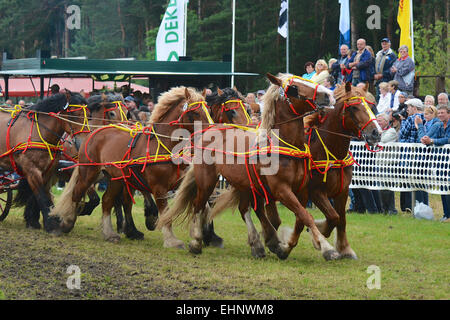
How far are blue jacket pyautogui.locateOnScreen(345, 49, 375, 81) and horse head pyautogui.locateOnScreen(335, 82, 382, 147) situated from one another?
596 centimetres

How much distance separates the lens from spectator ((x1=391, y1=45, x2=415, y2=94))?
14.9m

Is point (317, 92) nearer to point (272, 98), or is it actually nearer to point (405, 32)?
point (272, 98)

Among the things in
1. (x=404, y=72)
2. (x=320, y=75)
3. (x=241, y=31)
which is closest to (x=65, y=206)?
(x=320, y=75)

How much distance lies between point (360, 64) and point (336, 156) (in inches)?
244

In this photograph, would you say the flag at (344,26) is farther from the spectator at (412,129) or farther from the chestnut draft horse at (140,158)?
the chestnut draft horse at (140,158)

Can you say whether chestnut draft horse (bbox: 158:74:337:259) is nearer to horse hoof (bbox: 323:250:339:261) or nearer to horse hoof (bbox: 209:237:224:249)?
horse hoof (bbox: 323:250:339:261)

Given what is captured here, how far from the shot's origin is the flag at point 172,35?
883 inches

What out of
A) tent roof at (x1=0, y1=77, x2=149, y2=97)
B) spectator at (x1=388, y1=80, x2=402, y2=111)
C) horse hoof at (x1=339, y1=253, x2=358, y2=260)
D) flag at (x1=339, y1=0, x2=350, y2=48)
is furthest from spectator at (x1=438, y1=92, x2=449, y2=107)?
tent roof at (x1=0, y1=77, x2=149, y2=97)

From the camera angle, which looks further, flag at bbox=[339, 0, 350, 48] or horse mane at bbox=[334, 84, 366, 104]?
flag at bbox=[339, 0, 350, 48]

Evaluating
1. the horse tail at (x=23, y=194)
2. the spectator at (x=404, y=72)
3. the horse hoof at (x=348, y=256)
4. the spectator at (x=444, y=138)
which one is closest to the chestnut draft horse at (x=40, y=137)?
the horse tail at (x=23, y=194)

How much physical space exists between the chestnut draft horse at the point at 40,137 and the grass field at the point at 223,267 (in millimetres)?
743

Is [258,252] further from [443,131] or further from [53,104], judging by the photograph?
[443,131]

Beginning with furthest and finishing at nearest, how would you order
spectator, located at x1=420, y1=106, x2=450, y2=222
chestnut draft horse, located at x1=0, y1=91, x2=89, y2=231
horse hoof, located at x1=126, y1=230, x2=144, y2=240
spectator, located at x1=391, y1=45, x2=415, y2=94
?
1. spectator, located at x1=391, y1=45, x2=415, y2=94
2. spectator, located at x1=420, y1=106, x2=450, y2=222
3. chestnut draft horse, located at x1=0, y1=91, x2=89, y2=231
4. horse hoof, located at x1=126, y1=230, x2=144, y2=240

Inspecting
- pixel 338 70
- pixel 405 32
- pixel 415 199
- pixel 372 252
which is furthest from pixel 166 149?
pixel 405 32
